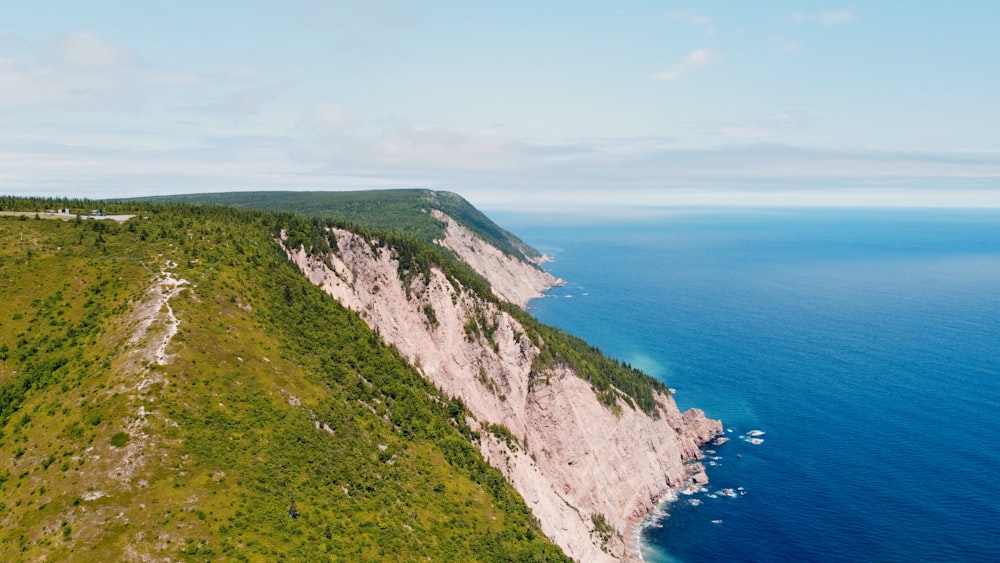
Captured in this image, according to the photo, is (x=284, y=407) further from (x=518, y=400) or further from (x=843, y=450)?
(x=843, y=450)

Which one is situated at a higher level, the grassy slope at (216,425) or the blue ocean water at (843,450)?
the grassy slope at (216,425)

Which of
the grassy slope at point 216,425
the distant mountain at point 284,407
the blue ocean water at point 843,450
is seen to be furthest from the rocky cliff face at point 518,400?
the blue ocean water at point 843,450

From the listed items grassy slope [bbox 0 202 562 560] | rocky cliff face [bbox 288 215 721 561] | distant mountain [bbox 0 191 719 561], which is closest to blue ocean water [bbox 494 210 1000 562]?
rocky cliff face [bbox 288 215 721 561]

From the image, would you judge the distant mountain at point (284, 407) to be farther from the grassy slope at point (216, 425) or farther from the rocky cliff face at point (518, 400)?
the rocky cliff face at point (518, 400)

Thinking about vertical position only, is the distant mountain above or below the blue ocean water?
above

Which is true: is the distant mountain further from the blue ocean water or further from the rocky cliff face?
the blue ocean water

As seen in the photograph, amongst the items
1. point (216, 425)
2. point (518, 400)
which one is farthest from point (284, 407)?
point (518, 400)

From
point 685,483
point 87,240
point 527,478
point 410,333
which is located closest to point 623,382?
point 685,483
